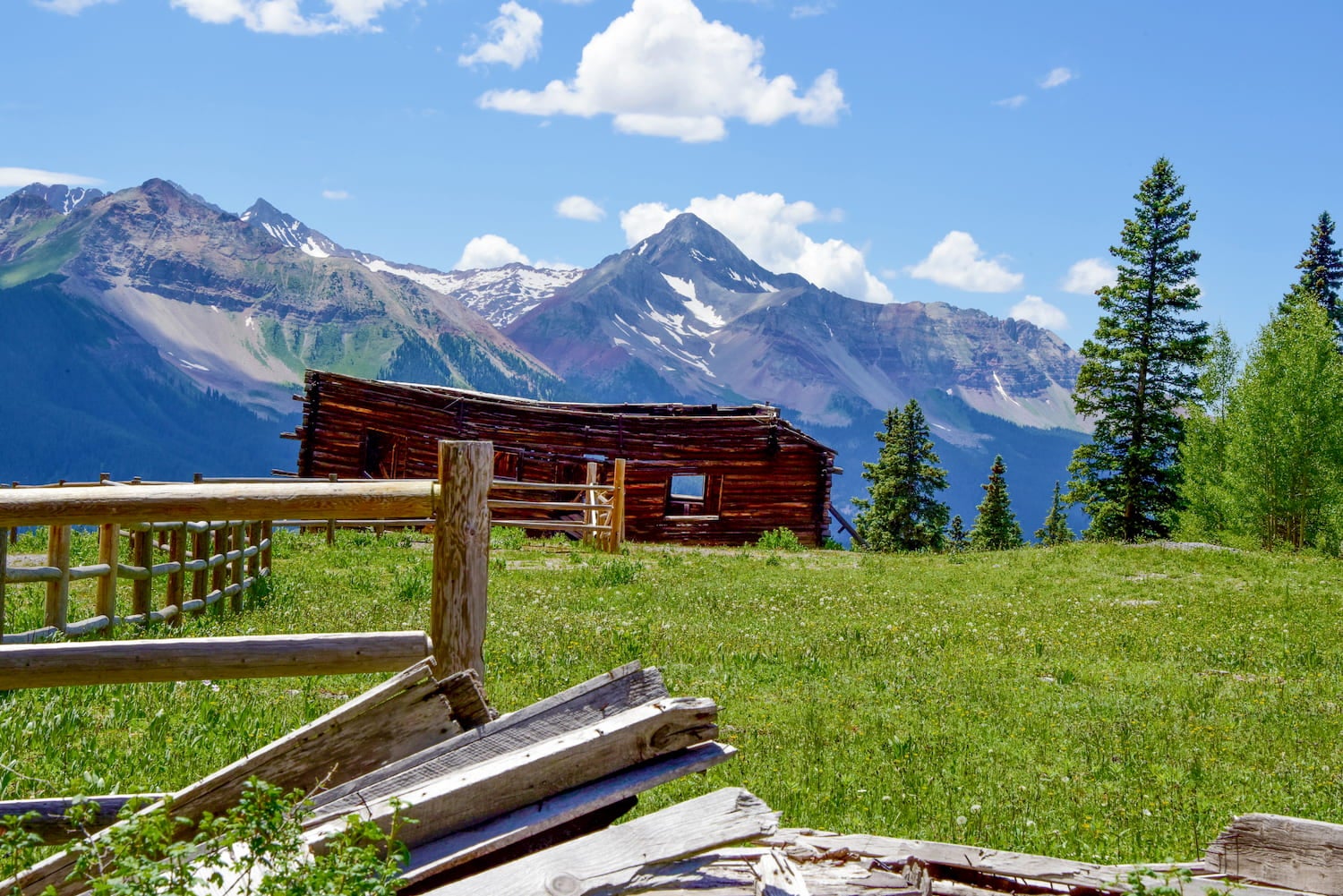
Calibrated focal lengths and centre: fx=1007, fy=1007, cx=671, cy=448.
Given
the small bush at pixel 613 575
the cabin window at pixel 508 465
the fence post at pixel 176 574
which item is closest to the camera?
the fence post at pixel 176 574

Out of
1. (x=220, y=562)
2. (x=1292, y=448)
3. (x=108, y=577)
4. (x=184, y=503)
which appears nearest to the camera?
(x=184, y=503)

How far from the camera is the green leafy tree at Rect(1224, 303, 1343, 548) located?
38719 millimetres

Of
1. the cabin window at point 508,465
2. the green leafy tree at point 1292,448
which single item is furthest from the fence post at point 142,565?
the green leafy tree at point 1292,448

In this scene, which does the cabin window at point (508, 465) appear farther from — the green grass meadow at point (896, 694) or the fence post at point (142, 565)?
the fence post at point (142, 565)

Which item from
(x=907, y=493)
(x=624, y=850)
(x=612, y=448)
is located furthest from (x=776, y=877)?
(x=907, y=493)

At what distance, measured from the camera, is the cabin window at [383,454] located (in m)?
36.1

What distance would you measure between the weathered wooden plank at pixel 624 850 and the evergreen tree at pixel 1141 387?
4229cm

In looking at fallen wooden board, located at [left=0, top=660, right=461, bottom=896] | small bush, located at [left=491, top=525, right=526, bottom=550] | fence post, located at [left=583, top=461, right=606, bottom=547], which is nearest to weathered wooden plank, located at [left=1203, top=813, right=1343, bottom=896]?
fallen wooden board, located at [left=0, top=660, right=461, bottom=896]

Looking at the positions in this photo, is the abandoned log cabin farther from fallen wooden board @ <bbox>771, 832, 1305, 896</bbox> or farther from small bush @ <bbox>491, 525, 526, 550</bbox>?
fallen wooden board @ <bbox>771, 832, 1305, 896</bbox>

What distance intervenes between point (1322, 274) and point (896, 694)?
51374 millimetres

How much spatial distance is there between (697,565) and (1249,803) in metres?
13.9

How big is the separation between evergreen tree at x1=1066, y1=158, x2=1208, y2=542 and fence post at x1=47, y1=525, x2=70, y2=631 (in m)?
40.1

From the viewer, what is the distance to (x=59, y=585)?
9.74 metres

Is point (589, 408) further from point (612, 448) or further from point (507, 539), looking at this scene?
point (507, 539)
